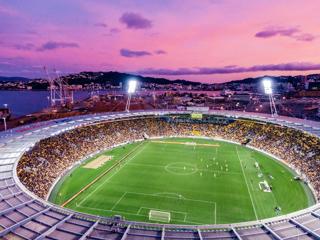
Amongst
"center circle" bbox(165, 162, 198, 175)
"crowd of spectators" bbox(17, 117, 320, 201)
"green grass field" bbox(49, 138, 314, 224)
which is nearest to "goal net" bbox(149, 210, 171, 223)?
"green grass field" bbox(49, 138, 314, 224)

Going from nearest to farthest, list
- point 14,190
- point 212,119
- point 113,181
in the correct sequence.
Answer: point 14,190, point 113,181, point 212,119

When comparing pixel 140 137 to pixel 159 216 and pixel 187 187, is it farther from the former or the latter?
pixel 159 216

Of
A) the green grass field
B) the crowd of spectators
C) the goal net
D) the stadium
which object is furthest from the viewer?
the crowd of spectators

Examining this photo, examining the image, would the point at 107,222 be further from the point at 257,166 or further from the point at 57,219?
the point at 257,166

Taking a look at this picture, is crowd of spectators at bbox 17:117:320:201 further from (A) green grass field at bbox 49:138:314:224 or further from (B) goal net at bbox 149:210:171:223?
(B) goal net at bbox 149:210:171:223

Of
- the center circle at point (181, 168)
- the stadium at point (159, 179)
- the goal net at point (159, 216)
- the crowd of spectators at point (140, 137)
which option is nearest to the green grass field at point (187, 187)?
the center circle at point (181, 168)

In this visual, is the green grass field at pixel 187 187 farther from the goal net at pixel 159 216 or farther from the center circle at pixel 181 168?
the goal net at pixel 159 216

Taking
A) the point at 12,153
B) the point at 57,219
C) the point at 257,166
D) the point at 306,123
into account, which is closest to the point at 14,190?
the point at 57,219
